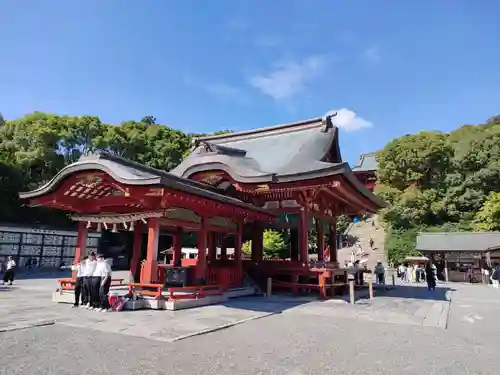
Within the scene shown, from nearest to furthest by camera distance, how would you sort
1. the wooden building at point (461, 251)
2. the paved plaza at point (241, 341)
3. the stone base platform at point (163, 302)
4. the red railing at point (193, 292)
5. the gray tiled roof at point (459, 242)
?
the paved plaza at point (241, 341) → the stone base platform at point (163, 302) → the red railing at point (193, 292) → the wooden building at point (461, 251) → the gray tiled roof at point (459, 242)

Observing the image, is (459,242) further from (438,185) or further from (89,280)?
(89,280)

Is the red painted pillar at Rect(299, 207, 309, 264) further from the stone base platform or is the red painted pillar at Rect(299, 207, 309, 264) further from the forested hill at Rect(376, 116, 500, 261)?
the forested hill at Rect(376, 116, 500, 261)

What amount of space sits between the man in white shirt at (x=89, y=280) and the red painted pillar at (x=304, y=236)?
24.0 ft

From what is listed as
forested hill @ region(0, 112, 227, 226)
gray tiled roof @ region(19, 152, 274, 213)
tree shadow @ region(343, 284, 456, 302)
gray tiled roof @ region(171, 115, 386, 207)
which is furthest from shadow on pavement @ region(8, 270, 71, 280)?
tree shadow @ region(343, 284, 456, 302)

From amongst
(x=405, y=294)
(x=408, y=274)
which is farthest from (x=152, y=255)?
(x=408, y=274)

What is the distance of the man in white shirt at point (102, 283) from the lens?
880 centimetres

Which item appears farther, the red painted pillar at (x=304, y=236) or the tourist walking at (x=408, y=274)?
the tourist walking at (x=408, y=274)

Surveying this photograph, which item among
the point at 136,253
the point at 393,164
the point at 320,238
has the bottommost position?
the point at 136,253

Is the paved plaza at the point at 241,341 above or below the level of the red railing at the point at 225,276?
below

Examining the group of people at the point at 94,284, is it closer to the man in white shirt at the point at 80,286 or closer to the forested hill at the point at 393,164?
the man in white shirt at the point at 80,286

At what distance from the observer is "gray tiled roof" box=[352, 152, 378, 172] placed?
2171 inches

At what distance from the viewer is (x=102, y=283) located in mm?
8883

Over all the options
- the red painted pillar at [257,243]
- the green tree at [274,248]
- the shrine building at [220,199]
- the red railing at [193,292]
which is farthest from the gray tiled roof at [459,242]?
the red railing at [193,292]

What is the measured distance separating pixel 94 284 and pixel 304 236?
7.60 m
